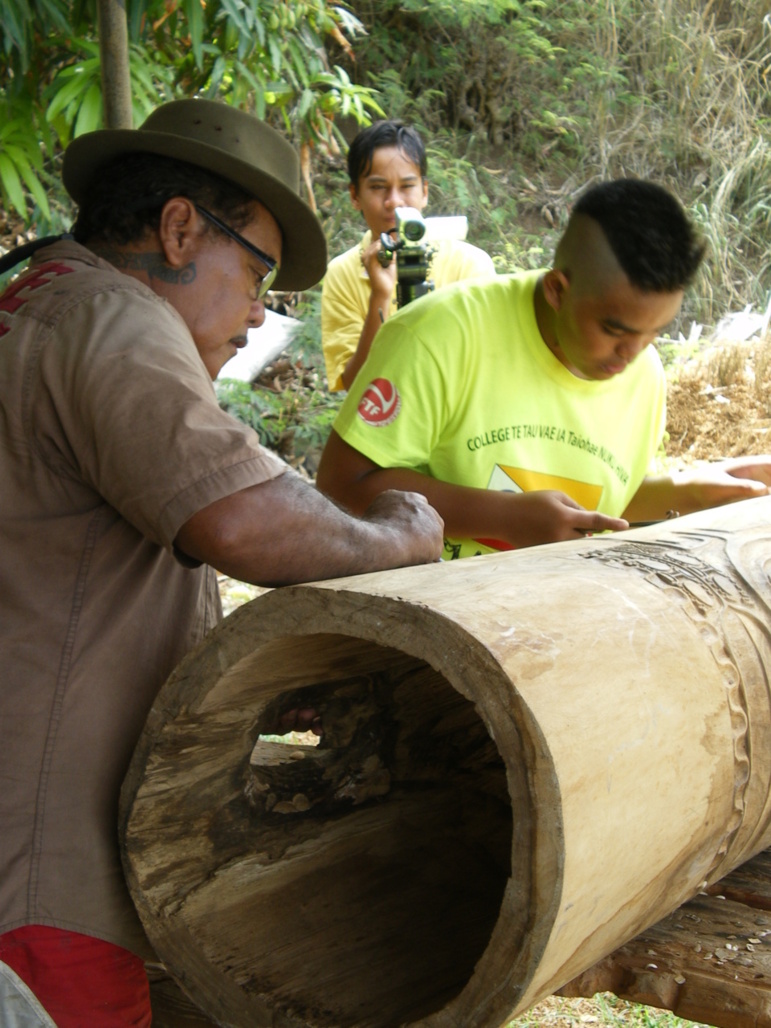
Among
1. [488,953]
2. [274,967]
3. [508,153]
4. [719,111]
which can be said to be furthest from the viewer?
[508,153]

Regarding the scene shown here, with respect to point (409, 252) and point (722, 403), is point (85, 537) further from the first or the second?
point (722, 403)

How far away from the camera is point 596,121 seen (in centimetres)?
1013

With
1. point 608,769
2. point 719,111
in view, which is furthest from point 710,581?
point 719,111

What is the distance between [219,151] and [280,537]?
658 mm

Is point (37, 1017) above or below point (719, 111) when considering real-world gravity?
below

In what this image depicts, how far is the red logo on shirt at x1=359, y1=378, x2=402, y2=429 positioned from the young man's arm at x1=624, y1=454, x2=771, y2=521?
0.74 meters

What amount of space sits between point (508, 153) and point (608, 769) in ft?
33.0

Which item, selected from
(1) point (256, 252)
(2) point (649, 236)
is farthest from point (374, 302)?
(1) point (256, 252)

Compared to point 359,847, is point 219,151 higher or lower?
higher

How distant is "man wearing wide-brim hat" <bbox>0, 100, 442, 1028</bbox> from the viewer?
3.83 ft

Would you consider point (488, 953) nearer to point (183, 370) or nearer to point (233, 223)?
point (183, 370)

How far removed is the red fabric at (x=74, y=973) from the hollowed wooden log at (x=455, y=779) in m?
0.10

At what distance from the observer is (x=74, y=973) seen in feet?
4.22

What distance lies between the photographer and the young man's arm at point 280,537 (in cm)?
117
